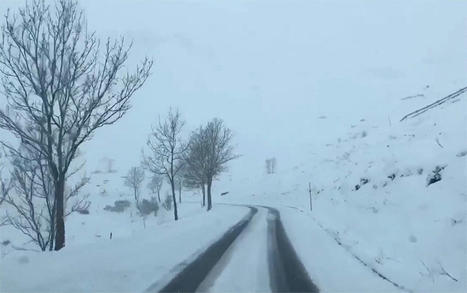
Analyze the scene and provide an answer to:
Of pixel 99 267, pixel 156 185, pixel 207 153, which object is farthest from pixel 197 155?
pixel 156 185

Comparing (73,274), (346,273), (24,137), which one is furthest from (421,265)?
(24,137)

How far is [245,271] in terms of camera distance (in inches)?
427

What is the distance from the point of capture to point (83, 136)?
14.6 m

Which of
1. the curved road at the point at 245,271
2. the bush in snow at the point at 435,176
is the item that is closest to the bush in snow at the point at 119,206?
the curved road at the point at 245,271

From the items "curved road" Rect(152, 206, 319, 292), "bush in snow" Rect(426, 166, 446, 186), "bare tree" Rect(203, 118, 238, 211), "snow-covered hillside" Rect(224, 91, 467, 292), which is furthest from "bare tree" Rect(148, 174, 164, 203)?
"bush in snow" Rect(426, 166, 446, 186)

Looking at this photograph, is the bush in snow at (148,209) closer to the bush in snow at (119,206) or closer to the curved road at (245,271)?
the bush in snow at (119,206)

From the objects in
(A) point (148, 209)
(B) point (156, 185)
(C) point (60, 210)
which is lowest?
(A) point (148, 209)

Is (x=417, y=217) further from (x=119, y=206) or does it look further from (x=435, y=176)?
(x=119, y=206)

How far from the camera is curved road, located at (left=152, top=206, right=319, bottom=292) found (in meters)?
8.89

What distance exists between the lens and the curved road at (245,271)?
889 cm

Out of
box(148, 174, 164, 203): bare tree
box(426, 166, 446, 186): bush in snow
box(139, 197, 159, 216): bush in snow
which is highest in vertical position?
box(148, 174, 164, 203): bare tree

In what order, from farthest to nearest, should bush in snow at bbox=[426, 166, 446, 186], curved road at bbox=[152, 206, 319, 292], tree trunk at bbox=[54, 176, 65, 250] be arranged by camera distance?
bush in snow at bbox=[426, 166, 446, 186] < tree trunk at bbox=[54, 176, 65, 250] < curved road at bbox=[152, 206, 319, 292]

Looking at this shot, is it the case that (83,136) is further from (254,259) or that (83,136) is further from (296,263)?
(296,263)

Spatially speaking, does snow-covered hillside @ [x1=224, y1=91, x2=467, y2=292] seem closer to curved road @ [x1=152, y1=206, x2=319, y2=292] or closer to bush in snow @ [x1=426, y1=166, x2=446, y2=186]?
bush in snow @ [x1=426, y1=166, x2=446, y2=186]
